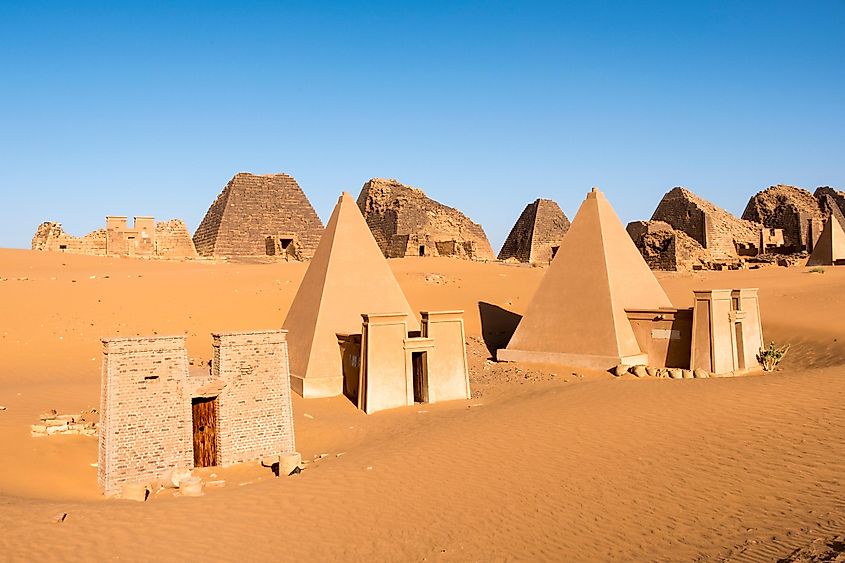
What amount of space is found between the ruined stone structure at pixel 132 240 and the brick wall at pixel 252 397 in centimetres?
2414

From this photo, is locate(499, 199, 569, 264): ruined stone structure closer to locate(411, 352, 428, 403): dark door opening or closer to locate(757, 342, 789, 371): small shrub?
locate(757, 342, 789, 371): small shrub

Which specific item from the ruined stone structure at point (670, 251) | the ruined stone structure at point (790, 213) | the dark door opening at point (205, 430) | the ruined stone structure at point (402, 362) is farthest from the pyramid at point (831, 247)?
the dark door opening at point (205, 430)

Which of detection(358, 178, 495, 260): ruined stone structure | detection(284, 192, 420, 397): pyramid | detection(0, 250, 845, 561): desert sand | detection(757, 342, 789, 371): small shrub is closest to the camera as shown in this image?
detection(0, 250, 845, 561): desert sand

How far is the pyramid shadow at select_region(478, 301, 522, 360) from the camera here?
19.9 meters

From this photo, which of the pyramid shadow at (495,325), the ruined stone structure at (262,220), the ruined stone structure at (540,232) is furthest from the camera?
the ruined stone structure at (540,232)

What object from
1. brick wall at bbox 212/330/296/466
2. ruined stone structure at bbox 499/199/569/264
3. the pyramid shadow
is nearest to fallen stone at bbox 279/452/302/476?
brick wall at bbox 212/330/296/466

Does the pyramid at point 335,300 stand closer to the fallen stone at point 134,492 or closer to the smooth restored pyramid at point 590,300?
the smooth restored pyramid at point 590,300

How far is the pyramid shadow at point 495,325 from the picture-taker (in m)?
19.9

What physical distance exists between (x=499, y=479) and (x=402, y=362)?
525cm

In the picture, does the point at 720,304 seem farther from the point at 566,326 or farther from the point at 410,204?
the point at 410,204

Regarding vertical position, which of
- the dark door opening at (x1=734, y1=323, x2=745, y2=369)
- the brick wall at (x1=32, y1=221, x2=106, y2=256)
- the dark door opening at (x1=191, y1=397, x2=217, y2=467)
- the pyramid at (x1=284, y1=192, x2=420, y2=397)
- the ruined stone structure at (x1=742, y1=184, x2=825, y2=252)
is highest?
the ruined stone structure at (x1=742, y1=184, x2=825, y2=252)

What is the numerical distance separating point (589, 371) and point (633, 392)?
315cm

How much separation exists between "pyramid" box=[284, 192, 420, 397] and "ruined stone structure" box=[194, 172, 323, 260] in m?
15.9

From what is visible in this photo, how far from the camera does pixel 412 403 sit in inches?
521
